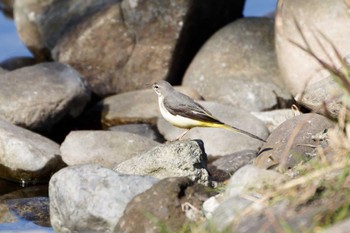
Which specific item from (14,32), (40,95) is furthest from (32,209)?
(14,32)

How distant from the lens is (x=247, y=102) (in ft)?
36.9

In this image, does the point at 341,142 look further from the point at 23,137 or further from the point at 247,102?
the point at 247,102

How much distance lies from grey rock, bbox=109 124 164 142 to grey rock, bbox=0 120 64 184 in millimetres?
1543

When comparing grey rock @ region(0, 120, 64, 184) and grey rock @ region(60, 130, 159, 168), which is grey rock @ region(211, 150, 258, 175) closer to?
grey rock @ region(60, 130, 159, 168)

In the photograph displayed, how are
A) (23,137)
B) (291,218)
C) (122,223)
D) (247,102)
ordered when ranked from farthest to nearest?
1. (247,102)
2. (23,137)
3. (122,223)
4. (291,218)

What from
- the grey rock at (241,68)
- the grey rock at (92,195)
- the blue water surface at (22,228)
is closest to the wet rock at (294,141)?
the grey rock at (92,195)

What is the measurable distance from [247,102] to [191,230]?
5.99 metres

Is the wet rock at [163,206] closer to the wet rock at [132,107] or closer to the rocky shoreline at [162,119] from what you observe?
the rocky shoreline at [162,119]

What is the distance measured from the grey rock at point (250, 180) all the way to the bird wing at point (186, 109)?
2.44 m

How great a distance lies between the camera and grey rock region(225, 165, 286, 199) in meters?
5.45

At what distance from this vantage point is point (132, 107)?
11.4 metres

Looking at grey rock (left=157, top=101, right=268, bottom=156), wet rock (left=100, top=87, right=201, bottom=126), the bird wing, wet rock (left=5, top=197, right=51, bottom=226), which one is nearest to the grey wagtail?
the bird wing

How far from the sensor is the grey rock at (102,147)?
9.45 metres

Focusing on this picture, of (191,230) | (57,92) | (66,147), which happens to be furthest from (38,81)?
(191,230)
